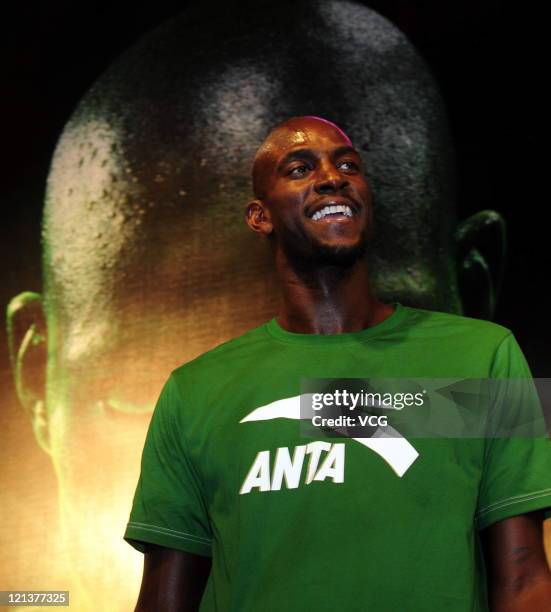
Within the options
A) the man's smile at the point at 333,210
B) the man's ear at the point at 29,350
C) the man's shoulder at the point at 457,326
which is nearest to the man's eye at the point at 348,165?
the man's smile at the point at 333,210

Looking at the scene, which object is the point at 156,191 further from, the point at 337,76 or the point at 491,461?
the point at 491,461

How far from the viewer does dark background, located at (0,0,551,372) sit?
2.20m

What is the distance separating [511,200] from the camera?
2.21 metres

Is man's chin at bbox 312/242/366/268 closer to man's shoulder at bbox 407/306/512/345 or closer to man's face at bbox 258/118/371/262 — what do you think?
man's face at bbox 258/118/371/262

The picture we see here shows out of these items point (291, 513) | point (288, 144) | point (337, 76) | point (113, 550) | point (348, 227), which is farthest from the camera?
point (337, 76)

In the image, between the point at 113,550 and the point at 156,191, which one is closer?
the point at 113,550

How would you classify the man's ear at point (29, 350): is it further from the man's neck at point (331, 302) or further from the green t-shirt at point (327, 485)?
the man's neck at point (331, 302)

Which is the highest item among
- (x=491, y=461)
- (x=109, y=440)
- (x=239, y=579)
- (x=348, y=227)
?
(x=348, y=227)

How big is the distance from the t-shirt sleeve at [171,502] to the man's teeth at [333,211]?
439 millimetres

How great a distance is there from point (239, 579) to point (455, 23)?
166 cm

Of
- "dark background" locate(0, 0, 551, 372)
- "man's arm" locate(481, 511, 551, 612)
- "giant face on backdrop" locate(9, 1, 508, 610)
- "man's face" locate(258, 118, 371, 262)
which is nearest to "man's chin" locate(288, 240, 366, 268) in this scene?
"man's face" locate(258, 118, 371, 262)

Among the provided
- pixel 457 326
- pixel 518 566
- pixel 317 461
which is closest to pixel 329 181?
pixel 457 326

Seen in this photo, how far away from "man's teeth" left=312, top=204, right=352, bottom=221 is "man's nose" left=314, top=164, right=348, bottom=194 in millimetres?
37

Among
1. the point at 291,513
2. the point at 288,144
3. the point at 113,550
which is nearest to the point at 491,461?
the point at 291,513
